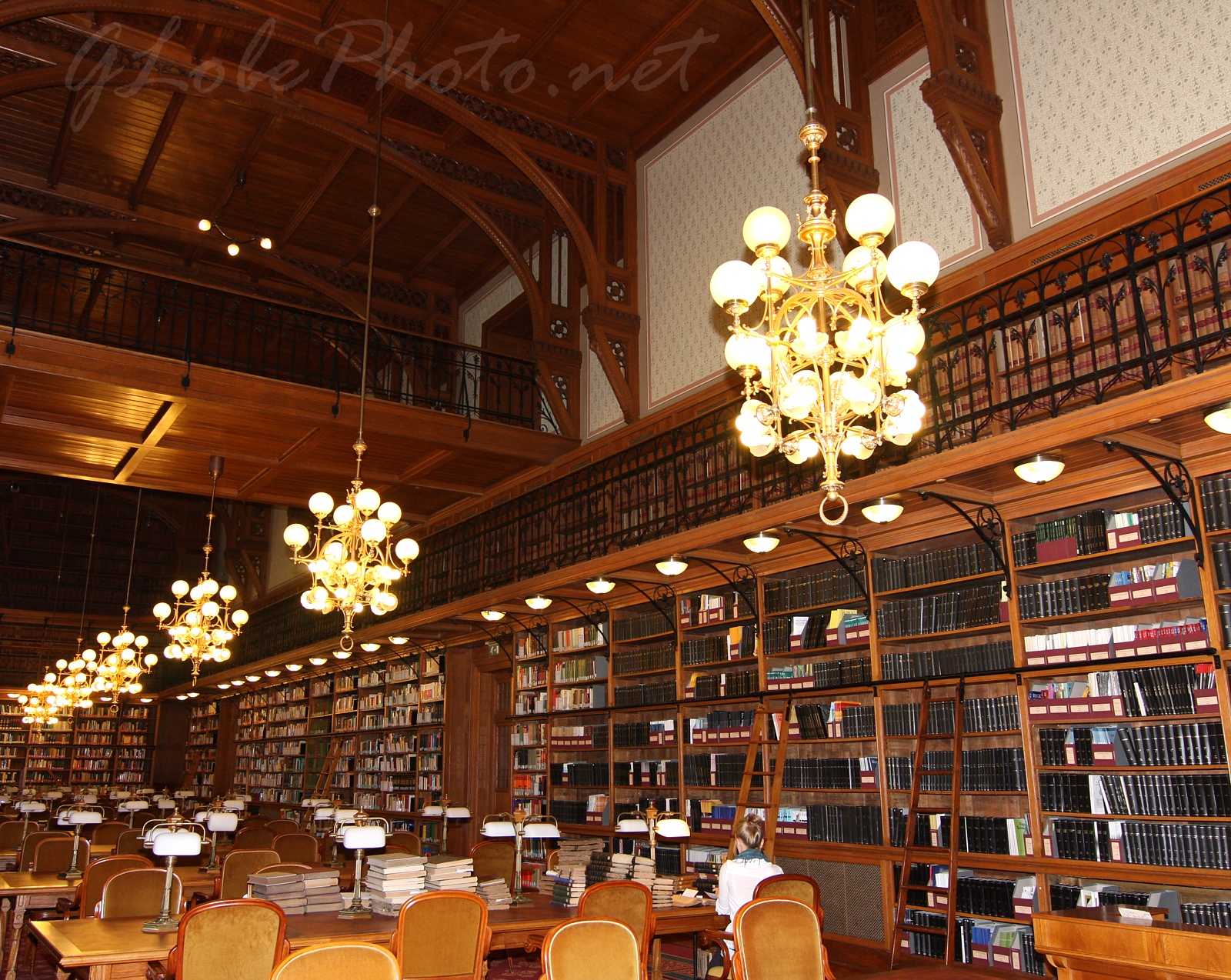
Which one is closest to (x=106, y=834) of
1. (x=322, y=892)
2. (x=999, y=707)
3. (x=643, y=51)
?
(x=322, y=892)

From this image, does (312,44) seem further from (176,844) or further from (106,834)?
(106,834)

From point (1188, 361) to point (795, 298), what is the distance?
116 inches

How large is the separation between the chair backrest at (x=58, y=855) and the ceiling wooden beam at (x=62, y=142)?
712cm

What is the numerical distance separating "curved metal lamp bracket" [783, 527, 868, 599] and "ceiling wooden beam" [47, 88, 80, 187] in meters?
8.56

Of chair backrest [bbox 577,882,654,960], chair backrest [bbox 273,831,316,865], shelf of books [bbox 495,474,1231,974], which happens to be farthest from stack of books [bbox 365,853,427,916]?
shelf of books [bbox 495,474,1231,974]

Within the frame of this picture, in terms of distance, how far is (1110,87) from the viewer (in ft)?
20.8

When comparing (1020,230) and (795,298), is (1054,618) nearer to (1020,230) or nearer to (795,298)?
(1020,230)

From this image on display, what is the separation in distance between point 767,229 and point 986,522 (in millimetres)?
3338

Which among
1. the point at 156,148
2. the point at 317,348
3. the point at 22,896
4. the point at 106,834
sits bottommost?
the point at 22,896

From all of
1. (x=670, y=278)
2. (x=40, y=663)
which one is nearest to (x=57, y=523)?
(x=40, y=663)

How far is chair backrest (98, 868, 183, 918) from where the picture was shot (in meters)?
5.24

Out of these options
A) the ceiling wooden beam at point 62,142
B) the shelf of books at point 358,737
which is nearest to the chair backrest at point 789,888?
the shelf of books at point 358,737

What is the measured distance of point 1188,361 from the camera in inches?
212

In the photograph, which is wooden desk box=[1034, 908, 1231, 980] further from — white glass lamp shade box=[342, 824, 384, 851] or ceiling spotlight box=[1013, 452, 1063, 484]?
white glass lamp shade box=[342, 824, 384, 851]
